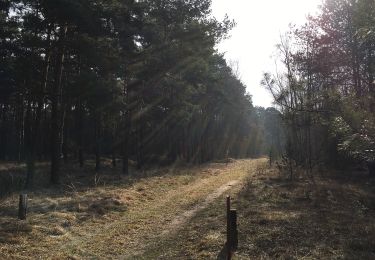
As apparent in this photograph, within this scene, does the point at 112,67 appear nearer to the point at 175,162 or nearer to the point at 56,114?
the point at 56,114

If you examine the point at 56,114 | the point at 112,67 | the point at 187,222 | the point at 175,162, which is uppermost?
the point at 112,67

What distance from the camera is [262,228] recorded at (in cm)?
1212

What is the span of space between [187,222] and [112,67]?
40.0 ft

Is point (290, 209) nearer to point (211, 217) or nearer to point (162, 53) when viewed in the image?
point (211, 217)

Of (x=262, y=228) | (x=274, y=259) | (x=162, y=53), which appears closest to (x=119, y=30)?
(x=162, y=53)

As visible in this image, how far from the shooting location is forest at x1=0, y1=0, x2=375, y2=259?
1085 centimetres

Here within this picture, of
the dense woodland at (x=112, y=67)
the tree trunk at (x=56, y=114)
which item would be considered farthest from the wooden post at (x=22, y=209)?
the tree trunk at (x=56, y=114)

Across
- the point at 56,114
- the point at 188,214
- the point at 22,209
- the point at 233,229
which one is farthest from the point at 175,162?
the point at 233,229

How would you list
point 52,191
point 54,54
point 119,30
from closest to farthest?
point 52,191
point 54,54
point 119,30

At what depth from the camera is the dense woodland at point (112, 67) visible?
20297 mm

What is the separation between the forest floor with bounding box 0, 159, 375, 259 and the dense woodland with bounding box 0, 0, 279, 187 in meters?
5.19

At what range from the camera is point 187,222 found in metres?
13.8

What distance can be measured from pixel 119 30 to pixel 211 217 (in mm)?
15776

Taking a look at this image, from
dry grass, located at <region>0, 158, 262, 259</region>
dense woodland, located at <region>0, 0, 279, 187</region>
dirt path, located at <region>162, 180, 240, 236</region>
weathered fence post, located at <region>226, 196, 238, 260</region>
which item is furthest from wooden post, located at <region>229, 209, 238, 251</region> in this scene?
dense woodland, located at <region>0, 0, 279, 187</region>
